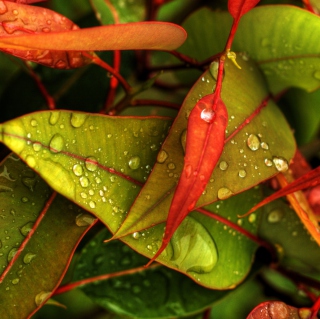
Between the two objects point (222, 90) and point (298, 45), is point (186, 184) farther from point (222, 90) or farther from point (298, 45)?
point (298, 45)

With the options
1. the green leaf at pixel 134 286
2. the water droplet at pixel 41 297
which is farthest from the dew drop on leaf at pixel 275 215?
the water droplet at pixel 41 297

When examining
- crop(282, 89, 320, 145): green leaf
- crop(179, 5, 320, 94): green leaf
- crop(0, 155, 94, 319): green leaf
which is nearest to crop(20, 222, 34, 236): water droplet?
crop(0, 155, 94, 319): green leaf

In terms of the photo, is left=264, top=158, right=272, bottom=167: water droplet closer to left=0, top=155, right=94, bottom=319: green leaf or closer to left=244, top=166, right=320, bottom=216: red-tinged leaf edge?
left=244, top=166, right=320, bottom=216: red-tinged leaf edge

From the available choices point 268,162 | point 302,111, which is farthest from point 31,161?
point 302,111

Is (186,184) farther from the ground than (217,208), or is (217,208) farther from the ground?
(186,184)

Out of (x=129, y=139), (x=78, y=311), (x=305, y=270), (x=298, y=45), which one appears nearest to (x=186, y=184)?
(x=129, y=139)

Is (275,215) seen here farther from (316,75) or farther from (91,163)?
(91,163)

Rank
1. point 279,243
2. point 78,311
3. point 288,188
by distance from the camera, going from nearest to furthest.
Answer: point 288,188 → point 279,243 → point 78,311
